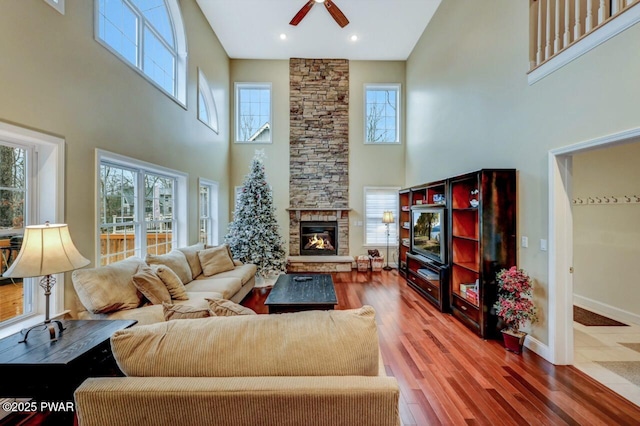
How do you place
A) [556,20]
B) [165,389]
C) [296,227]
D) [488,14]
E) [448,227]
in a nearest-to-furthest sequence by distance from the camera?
[165,389] < [556,20] < [488,14] < [448,227] < [296,227]

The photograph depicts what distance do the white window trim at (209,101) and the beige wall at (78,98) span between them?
1.51 metres

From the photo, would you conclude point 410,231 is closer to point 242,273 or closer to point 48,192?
point 242,273

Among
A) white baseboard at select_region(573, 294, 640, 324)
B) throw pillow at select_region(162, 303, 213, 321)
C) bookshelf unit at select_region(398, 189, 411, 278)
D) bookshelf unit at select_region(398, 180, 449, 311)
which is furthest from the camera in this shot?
bookshelf unit at select_region(398, 189, 411, 278)

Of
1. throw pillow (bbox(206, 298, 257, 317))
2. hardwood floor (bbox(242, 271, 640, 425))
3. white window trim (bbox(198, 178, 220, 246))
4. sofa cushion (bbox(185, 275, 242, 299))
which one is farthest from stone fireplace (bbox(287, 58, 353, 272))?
throw pillow (bbox(206, 298, 257, 317))

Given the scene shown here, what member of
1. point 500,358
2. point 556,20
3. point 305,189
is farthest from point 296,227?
point 556,20

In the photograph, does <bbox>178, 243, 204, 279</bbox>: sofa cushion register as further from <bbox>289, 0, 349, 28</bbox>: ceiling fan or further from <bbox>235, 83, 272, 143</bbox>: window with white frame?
<bbox>289, 0, 349, 28</bbox>: ceiling fan

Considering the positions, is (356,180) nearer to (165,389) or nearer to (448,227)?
(448,227)

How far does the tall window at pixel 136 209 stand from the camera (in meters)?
3.23

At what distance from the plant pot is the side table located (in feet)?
11.9

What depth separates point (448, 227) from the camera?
4.19 metres

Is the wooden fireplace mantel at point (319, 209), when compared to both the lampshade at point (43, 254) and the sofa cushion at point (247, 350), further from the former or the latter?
the sofa cushion at point (247, 350)

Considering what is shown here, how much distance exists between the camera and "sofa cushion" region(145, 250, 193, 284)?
354cm

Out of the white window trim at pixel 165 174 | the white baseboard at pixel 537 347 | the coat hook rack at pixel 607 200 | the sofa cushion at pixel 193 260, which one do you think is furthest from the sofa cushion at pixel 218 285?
the coat hook rack at pixel 607 200

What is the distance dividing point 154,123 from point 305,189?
13.1ft
